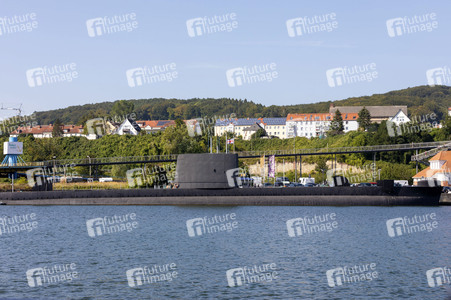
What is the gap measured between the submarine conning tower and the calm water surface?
642 cm

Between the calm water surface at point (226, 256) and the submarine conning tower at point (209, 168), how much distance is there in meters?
6.42

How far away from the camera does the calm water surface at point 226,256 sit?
1564 cm

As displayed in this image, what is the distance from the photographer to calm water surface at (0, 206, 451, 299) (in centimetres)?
1564

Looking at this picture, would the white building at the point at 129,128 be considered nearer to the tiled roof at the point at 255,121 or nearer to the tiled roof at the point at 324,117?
the tiled roof at the point at 255,121

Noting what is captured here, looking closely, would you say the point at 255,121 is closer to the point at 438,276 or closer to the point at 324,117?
the point at 324,117

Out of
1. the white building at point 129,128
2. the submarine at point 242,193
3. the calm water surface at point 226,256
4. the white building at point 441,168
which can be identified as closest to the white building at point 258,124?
the white building at point 129,128

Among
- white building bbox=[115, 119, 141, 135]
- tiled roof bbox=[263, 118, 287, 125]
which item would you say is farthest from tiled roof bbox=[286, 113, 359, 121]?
white building bbox=[115, 119, 141, 135]

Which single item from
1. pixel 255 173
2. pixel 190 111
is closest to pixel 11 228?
pixel 255 173

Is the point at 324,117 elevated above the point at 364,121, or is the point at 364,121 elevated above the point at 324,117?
the point at 324,117

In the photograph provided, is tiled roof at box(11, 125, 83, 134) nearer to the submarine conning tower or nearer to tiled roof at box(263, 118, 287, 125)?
tiled roof at box(263, 118, 287, 125)

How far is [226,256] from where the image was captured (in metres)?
20.8

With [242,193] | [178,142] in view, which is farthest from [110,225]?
[178,142]

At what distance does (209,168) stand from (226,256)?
19895 mm

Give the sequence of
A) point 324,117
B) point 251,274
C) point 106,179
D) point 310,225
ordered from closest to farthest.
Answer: point 251,274, point 310,225, point 106,179, point 324,117
